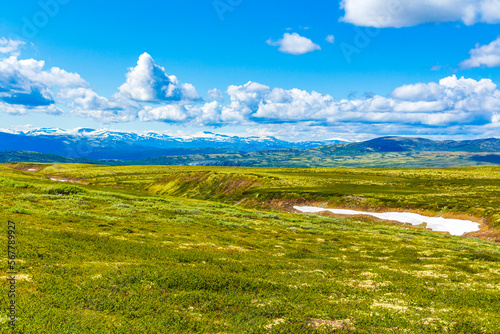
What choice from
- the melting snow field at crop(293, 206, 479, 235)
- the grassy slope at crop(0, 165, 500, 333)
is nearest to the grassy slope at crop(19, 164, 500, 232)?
the melting snow field at crop(293, 206, 479, 235)

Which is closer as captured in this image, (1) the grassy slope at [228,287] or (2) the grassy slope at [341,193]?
(1) the grassy slope at [228,287]

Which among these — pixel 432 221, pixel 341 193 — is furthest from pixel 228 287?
pixel 341 193

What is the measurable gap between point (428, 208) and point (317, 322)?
3648 inches

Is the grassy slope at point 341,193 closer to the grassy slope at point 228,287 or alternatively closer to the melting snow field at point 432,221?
the melting snow field at point 432,221

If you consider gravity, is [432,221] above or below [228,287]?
below

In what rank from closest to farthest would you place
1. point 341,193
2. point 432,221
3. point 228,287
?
point 228,287, point 432,221, point 341,193

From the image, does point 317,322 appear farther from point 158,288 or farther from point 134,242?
point 134,242

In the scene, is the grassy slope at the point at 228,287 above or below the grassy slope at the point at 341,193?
above

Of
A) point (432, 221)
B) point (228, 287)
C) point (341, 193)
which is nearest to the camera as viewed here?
point (228, 287)

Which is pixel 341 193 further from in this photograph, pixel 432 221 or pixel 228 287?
pixel 228 287

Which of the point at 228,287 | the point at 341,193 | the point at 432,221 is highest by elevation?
the point at 228,287

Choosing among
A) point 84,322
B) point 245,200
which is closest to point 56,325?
point 84,322

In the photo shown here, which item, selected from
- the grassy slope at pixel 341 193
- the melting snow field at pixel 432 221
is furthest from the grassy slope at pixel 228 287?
the grassy slope at pixel 341 193

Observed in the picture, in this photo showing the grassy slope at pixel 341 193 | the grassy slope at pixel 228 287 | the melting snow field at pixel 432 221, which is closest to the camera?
the grassy slope at pixel 228 287
